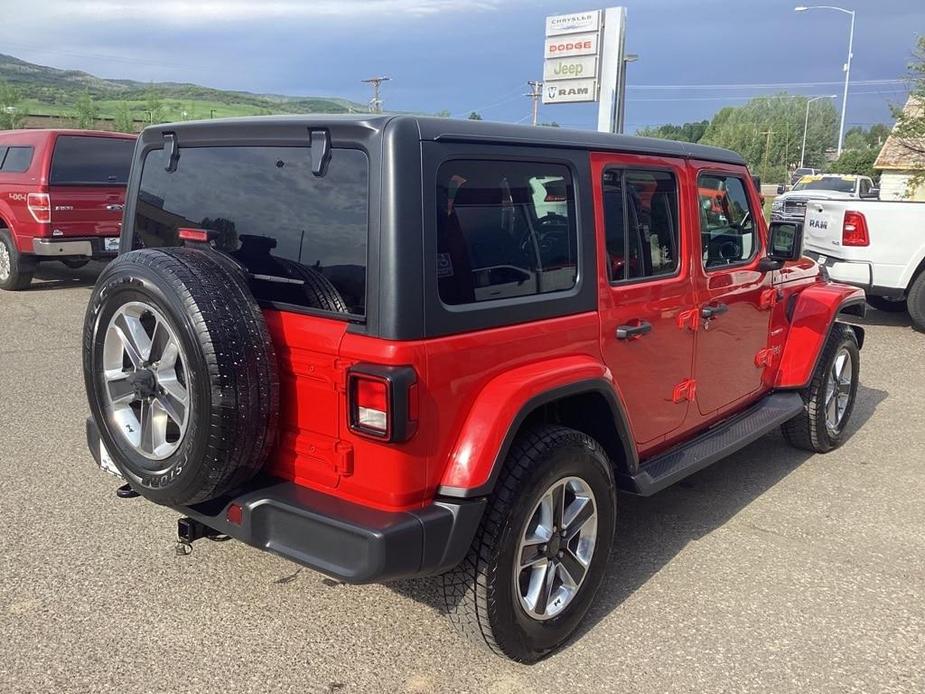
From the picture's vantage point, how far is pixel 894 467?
→ 4871 mm

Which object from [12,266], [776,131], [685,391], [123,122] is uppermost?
[776,131]

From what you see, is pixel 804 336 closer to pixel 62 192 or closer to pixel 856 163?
pixel 62 192

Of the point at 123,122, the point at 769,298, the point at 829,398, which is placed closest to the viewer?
the point at 769,298

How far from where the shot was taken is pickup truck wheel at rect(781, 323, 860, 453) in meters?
4.84

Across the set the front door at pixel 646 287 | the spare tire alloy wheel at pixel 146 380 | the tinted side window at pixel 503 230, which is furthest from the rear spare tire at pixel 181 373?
the front door at pixel 646 287

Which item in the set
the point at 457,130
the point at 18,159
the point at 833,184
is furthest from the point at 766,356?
the point at 833,184

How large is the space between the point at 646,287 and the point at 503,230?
93 cm

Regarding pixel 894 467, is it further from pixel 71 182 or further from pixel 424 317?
pixel 71 182

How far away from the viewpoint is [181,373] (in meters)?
2.58

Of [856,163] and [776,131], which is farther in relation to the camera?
[776,131]

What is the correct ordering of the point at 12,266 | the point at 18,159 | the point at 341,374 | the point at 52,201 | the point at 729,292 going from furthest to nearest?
the point at 12,266 < the point at 18,159 < the point at 52,201 < the point at 729,292 < the point at 341,374

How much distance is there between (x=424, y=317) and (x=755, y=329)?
2.61 meters

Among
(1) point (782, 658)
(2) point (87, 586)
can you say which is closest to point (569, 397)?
(1) point (782, 658)

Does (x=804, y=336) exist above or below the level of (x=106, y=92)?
below
